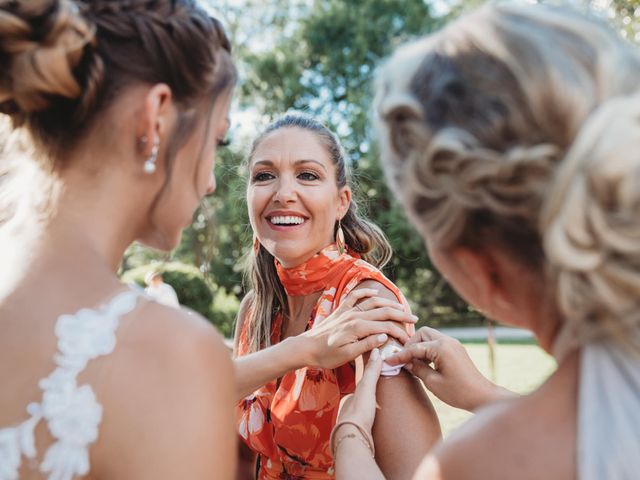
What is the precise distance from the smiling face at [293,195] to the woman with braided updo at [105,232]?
146 centimetres

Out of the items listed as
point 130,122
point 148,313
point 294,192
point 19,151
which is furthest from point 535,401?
point 294,192

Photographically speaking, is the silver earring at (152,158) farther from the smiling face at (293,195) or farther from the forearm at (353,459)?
the smiling face at (293,195)

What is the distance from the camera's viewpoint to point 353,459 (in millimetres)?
2135

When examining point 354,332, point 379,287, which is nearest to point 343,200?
point 379,287

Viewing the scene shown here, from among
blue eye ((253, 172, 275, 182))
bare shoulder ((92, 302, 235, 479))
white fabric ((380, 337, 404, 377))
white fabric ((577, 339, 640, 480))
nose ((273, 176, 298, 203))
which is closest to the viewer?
white fabric ((577, 339, 640, 480))

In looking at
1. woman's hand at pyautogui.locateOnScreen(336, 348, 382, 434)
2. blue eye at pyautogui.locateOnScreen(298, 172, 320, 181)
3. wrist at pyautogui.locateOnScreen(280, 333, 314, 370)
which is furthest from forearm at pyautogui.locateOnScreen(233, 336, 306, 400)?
blue eye at pyautogui.locateOnScreen(298, 172, 320, 181)

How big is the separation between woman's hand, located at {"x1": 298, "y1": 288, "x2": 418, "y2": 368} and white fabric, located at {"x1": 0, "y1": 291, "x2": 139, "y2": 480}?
1260 millimetres

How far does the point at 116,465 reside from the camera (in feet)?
4.87

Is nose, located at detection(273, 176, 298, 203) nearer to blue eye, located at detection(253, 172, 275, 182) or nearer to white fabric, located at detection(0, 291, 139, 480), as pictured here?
blue eye, located at detection(253, 172, 275, 182)

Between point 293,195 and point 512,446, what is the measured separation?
214 cm

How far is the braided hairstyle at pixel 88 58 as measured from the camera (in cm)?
158

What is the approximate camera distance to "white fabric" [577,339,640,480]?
4.01 ft

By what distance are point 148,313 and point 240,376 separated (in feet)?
4.04

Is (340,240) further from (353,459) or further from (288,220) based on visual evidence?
(353,459)
